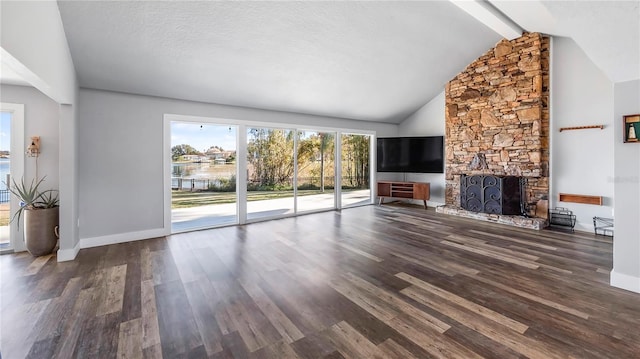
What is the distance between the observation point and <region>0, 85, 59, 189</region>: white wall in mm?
3797

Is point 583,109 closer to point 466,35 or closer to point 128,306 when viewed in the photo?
point 466,35

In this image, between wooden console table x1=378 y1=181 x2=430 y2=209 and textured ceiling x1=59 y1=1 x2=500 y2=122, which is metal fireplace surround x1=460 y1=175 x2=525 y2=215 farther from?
textured ceiling x1=59 y1=1 x2=500 y2=122

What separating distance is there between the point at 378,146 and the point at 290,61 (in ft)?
13.1

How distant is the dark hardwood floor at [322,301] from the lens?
181cm

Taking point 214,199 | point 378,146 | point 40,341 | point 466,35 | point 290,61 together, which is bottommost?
point 40,341

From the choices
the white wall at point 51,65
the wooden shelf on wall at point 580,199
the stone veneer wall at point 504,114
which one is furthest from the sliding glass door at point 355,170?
the white wall at point 51,65

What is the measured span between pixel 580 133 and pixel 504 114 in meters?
1.25

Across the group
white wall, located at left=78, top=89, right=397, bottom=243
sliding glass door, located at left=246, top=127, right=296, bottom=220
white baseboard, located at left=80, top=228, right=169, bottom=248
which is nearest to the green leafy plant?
white wall, located at left=78, top=89, right=397, bottom=243

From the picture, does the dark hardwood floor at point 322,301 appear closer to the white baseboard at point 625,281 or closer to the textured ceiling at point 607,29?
the white baseboard at point 625,281

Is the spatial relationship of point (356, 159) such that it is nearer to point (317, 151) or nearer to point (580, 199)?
point (317, 151)

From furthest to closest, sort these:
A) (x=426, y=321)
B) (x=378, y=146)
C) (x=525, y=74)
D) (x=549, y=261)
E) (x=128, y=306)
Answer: (x=378, y=146)
(x=525, y=74)
(x=549, y=261)
(x=128, y=306)
(x=426, y=321)

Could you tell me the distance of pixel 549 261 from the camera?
3.29m

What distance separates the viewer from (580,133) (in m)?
4.74

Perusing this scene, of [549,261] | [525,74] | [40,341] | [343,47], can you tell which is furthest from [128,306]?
[525,74]
